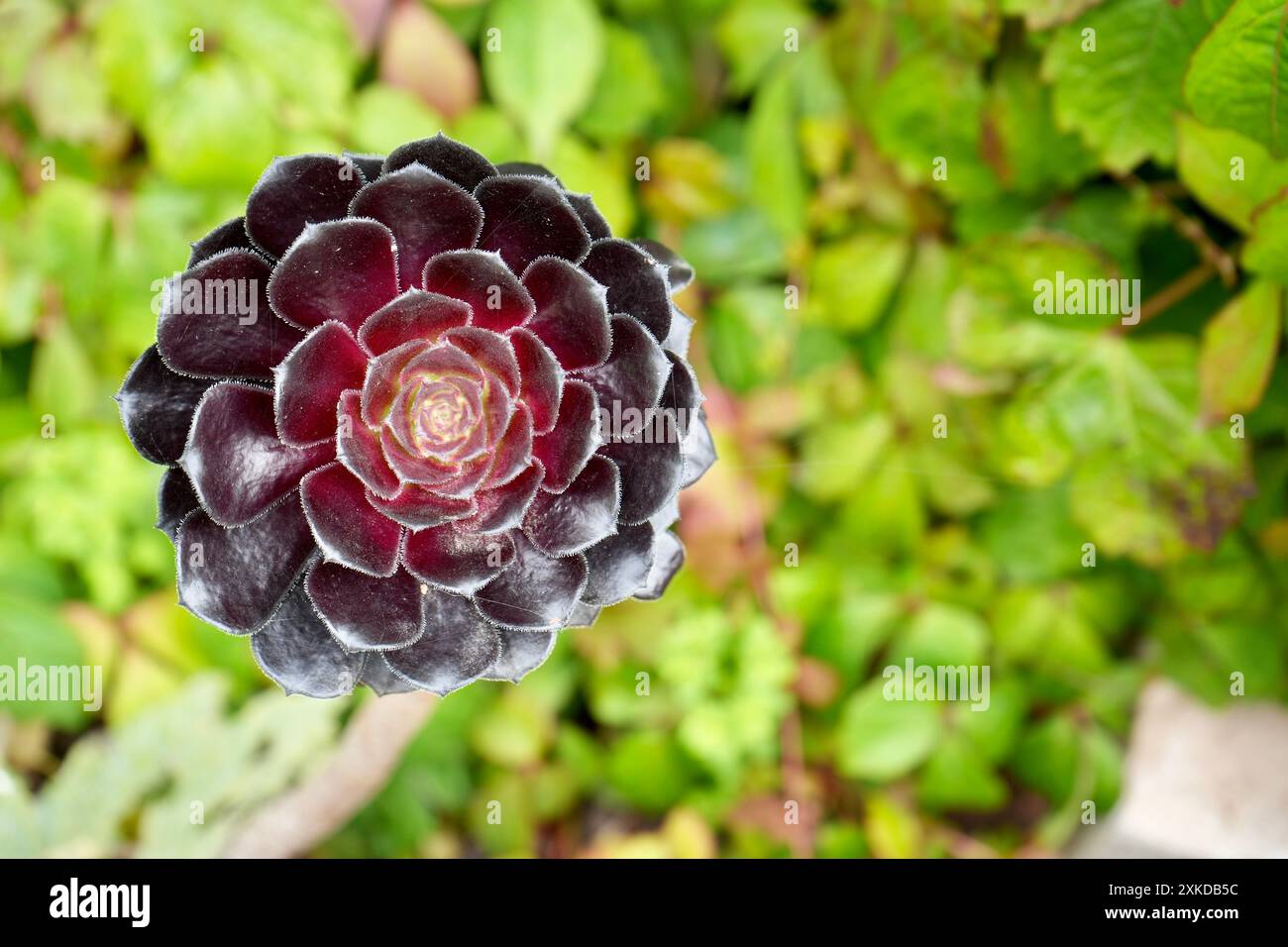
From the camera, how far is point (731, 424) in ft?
3.43

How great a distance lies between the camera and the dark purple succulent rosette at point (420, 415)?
18.7 inches

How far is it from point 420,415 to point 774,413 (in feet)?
2.07

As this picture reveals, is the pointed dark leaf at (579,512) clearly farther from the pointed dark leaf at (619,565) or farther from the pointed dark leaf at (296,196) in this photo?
the pointed dark leaf at (296,196)

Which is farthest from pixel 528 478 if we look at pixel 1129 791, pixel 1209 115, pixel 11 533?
pixel 1129 791

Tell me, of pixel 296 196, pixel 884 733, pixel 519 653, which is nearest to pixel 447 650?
pixel 519 653

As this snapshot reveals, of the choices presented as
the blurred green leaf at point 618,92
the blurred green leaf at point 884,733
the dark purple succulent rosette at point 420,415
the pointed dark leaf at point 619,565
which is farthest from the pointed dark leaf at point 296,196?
the blurred green leaf at point 884,733

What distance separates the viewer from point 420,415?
485mm

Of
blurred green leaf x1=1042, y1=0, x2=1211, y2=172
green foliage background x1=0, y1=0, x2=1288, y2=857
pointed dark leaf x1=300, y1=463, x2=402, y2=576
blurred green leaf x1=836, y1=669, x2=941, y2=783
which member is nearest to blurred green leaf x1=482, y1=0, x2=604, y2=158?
green foliage background x1=0, y1=0, x2=1288, y2=857

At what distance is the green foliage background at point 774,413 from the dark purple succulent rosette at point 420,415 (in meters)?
0.44

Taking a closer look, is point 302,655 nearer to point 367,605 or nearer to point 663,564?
point 367,605

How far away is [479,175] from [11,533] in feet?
2.67

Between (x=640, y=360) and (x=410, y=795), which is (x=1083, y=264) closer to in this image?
(x=640, y=360)

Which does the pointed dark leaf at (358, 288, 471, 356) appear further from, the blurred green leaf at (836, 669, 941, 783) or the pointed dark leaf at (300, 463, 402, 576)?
the blurred green leaf at (836, 669, 941, 783)

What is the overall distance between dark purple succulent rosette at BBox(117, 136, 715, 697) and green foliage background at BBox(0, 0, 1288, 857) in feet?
1.44
